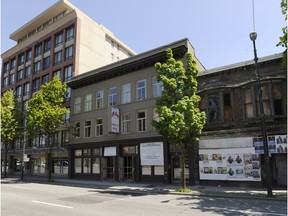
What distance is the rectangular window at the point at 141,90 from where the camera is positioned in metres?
26.5

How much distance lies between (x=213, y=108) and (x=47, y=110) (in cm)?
1694

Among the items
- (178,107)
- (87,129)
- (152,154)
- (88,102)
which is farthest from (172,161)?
(88,102)

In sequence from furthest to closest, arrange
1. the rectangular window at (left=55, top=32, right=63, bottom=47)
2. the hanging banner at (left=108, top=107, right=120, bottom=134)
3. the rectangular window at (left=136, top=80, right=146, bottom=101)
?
the rectangular window at (left=55, top=32, right=63, bottom=47), the rectangular window at (left=136, top=80, right=146, bottom=101), the hanging banner at (left=108, top=107, right=120, bottom=134)

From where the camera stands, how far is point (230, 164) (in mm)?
20109

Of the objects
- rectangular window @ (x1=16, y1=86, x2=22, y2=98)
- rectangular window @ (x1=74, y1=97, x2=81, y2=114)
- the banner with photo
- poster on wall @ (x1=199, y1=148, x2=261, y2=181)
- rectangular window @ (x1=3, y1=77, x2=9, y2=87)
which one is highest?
rectangular window @ (x1=3, y1=77, x2=9, y2=87)

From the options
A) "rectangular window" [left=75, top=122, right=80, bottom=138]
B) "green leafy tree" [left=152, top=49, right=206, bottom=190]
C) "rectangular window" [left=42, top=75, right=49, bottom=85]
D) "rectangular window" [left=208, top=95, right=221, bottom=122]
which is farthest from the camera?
"rectangular window" [left=42, top=75, right=49, bottom=85]

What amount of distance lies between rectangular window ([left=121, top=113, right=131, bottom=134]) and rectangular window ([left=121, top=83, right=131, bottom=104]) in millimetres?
1451

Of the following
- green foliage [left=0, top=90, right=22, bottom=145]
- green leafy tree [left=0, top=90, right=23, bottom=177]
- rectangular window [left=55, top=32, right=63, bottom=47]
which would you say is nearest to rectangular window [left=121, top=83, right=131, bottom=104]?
green leafy tree [left=0, top=90, right=23, bottom=177]

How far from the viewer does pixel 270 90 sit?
1902 cm

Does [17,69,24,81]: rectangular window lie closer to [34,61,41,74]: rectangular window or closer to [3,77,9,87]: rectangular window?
[3,77,9,87]: rectangular window

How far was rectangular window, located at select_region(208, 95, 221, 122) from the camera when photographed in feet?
70.3

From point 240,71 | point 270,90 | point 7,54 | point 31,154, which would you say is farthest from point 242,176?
point 7,54

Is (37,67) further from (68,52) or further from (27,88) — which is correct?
(68,52)

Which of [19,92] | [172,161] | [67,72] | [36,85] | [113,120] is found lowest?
[172,161]
